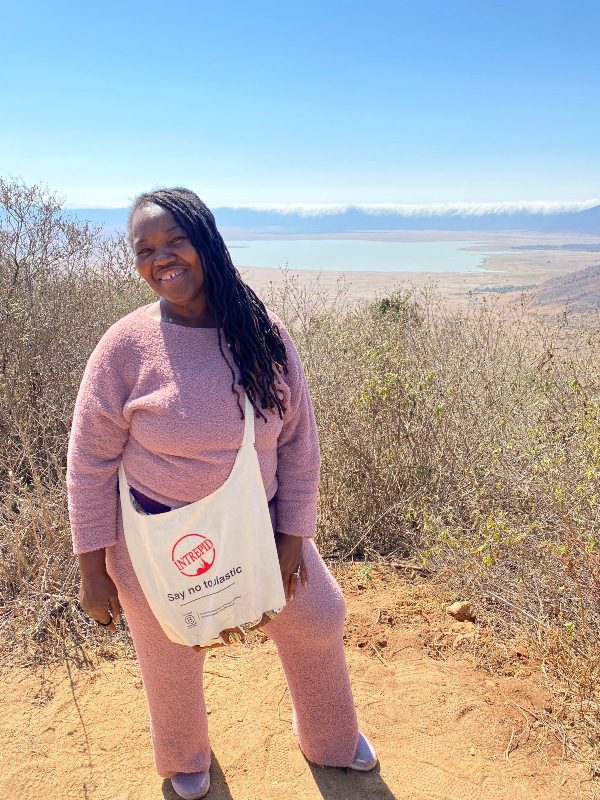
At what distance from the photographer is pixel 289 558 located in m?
1.85

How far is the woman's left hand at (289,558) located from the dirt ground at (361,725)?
30.4 inches

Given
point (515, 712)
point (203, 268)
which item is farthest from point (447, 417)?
point (203, 268)

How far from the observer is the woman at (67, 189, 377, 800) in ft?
5.32

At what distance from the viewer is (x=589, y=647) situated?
2465mm

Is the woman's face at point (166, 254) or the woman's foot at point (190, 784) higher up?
the woman's face at point (166, 254)

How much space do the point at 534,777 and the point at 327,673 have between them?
83 cm

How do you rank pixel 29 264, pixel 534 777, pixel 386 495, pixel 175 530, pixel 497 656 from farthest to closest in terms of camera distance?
1. pixel 29 264
2. pixel 386 495
3. pixel 497 656
4. pixel 534 777
5. pixel 175 530

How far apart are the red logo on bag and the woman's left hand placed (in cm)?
26

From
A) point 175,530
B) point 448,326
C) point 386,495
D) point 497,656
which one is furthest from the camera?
point 448,326

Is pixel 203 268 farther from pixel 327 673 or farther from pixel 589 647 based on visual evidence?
pixel 589 647

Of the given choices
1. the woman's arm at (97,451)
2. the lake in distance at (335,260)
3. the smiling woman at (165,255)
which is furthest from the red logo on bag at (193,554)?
the lake in distance at (335,260)

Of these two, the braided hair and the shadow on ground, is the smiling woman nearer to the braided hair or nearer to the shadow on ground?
the braided hair

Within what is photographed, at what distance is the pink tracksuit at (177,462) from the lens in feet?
5.31

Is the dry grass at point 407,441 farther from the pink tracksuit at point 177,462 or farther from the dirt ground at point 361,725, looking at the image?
the pink tracksuit at point 177,462
